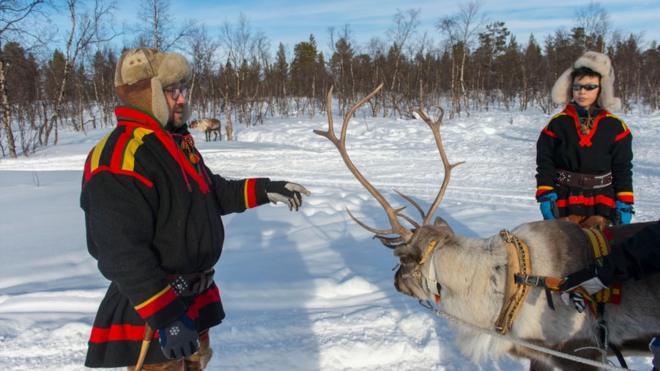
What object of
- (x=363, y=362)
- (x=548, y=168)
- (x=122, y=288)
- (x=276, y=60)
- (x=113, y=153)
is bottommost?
(x=363, y=362)

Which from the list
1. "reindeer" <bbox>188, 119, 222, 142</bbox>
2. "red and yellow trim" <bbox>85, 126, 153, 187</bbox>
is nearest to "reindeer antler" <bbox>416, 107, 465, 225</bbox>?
"red and yellow trim" <bbox>85, 126, 153, 187</bbox>

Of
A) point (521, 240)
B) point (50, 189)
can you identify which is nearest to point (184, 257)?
point (521, 240)

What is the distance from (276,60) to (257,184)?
122ft

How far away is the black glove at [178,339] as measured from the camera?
1.61m

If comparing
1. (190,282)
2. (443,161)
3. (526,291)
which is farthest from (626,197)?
(190,282)

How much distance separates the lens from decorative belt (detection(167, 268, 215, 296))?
177 centimetres

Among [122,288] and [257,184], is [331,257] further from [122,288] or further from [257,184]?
[122,288]

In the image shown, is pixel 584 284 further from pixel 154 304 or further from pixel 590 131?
pixel 154 304

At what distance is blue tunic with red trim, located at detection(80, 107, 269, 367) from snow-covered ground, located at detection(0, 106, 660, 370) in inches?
47.7

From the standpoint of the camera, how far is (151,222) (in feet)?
5.33

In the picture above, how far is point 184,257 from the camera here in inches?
69.3

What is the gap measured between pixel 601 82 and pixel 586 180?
2.05ft

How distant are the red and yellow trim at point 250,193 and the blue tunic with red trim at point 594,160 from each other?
1.85 m

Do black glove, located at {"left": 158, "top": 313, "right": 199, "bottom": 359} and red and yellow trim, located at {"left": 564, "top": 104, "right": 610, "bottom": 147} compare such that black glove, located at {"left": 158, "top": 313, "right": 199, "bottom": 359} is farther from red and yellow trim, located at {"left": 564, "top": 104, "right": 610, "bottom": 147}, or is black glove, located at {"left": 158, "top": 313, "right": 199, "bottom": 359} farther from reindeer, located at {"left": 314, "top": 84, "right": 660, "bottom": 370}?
red and yellow trim, located at {"left": 564, "top": 104, "right": 610, "bottom": 147}
